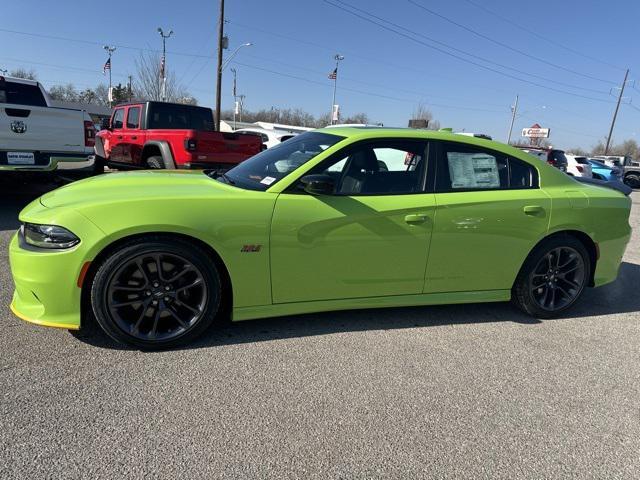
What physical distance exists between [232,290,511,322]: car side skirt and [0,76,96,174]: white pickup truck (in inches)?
199

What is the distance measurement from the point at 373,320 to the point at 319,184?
4.26 ft

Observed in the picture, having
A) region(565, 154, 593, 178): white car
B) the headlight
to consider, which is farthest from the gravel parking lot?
region(565, 154, 593, 178): white car

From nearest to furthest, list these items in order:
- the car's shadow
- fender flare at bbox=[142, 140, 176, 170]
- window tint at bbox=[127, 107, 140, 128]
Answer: the car's shadow → fender flare at bbox=[142, 140, 176, 170] → window tint at bbox=[127, 107, 140, 128]

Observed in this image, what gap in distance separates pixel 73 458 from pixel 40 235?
142cm

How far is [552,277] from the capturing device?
399 cm

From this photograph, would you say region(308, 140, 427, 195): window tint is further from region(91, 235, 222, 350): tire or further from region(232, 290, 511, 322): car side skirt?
Result: region(91, 235, 222, 350): tire

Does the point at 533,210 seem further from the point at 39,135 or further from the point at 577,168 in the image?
the point at 577,168

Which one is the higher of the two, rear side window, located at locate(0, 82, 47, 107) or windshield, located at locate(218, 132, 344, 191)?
rear side window, located at locate(0, 82, 47, 107)

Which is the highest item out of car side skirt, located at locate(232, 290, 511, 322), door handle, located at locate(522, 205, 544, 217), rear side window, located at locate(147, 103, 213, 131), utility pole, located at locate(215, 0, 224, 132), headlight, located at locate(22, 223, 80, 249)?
utility pole, located at locate(215, 0, 224, 132)

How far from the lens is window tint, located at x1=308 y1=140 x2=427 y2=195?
3324 mm

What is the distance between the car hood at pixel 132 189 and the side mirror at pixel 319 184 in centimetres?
48

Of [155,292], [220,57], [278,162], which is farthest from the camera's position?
[220,57]

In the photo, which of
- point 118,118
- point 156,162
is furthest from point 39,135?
point 118,118

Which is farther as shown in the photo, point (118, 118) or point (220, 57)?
point (220, 57)
